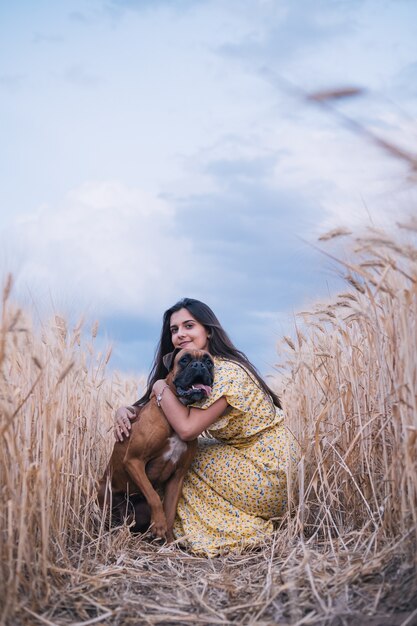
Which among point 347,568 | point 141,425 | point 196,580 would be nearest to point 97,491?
point 141,425

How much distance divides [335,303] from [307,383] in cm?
102

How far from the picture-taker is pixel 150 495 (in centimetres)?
426

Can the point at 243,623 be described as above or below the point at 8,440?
below

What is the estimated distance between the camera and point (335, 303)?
4.00 m

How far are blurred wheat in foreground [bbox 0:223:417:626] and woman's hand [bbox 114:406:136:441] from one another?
0.63 ft

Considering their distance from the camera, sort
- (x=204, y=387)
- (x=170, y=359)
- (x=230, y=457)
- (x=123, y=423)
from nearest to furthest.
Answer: (x=204, y=387), (x=123, y=423), (x=230, y=457), (x=170, y=359)

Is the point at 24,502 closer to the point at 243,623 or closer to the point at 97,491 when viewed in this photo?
the point at 243,623

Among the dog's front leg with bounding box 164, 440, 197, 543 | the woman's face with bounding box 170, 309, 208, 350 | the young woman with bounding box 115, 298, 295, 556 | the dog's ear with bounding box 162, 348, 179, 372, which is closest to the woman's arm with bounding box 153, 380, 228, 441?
the young woman with bounding box 115, 298, 295, 556

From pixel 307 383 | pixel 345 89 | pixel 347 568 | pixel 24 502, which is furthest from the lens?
pixel 307 383

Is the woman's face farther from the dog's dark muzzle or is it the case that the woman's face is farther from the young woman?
the dog's dark muzzle

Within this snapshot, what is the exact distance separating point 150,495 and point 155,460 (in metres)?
0.26

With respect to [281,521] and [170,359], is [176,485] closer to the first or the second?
[281,521]

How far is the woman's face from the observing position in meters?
4.73

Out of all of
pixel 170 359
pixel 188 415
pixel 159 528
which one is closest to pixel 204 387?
pixel 188 415
